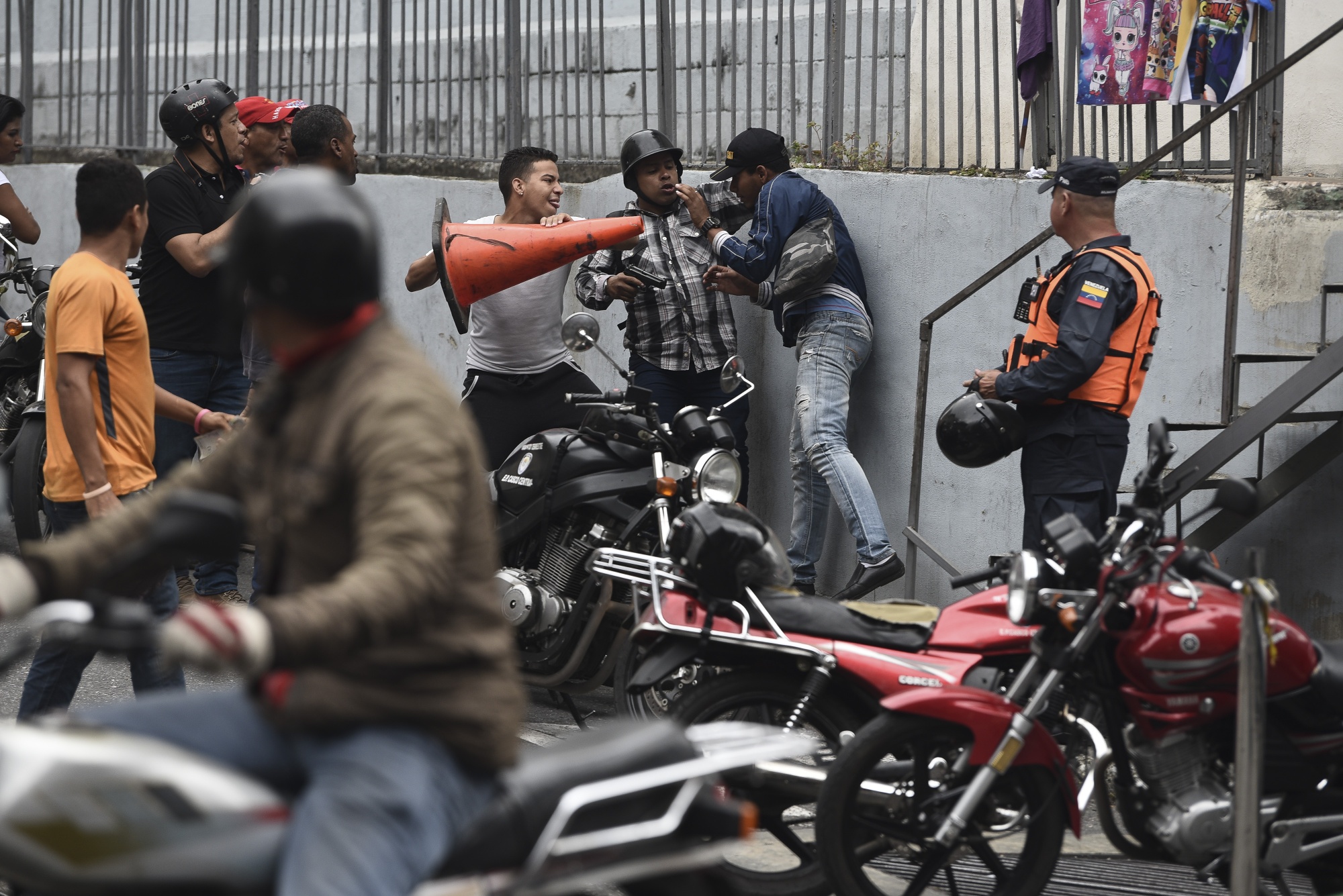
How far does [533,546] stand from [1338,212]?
3447 mm

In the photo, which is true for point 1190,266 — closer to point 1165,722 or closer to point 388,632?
point 1165,722

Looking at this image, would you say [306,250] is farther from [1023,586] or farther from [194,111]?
[194,111]

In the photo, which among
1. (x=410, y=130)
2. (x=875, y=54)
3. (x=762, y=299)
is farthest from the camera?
(x=410, y=130)

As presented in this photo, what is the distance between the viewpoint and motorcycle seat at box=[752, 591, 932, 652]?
4242mm

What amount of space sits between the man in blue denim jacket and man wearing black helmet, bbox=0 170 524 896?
4.27m

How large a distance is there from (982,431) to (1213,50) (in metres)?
2.21

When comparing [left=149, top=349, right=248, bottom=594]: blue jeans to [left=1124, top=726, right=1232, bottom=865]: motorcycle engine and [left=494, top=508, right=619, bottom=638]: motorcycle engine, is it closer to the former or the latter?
[left=494, top=508, right=619, bottom=638]: motorcycle engine

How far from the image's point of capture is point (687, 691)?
430cm

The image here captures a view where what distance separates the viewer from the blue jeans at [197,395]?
6.53m

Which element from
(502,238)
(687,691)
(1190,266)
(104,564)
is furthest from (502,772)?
(1190,266)

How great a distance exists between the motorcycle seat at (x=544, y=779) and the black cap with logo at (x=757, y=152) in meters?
4.63

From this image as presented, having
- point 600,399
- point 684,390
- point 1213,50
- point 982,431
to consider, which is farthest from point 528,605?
point 1213,50

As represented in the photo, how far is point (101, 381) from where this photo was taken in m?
4.76

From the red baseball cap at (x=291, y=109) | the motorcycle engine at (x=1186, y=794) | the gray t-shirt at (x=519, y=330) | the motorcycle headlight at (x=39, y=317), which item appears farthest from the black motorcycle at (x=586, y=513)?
the motorcycle headlight at (x=39, y=317)
